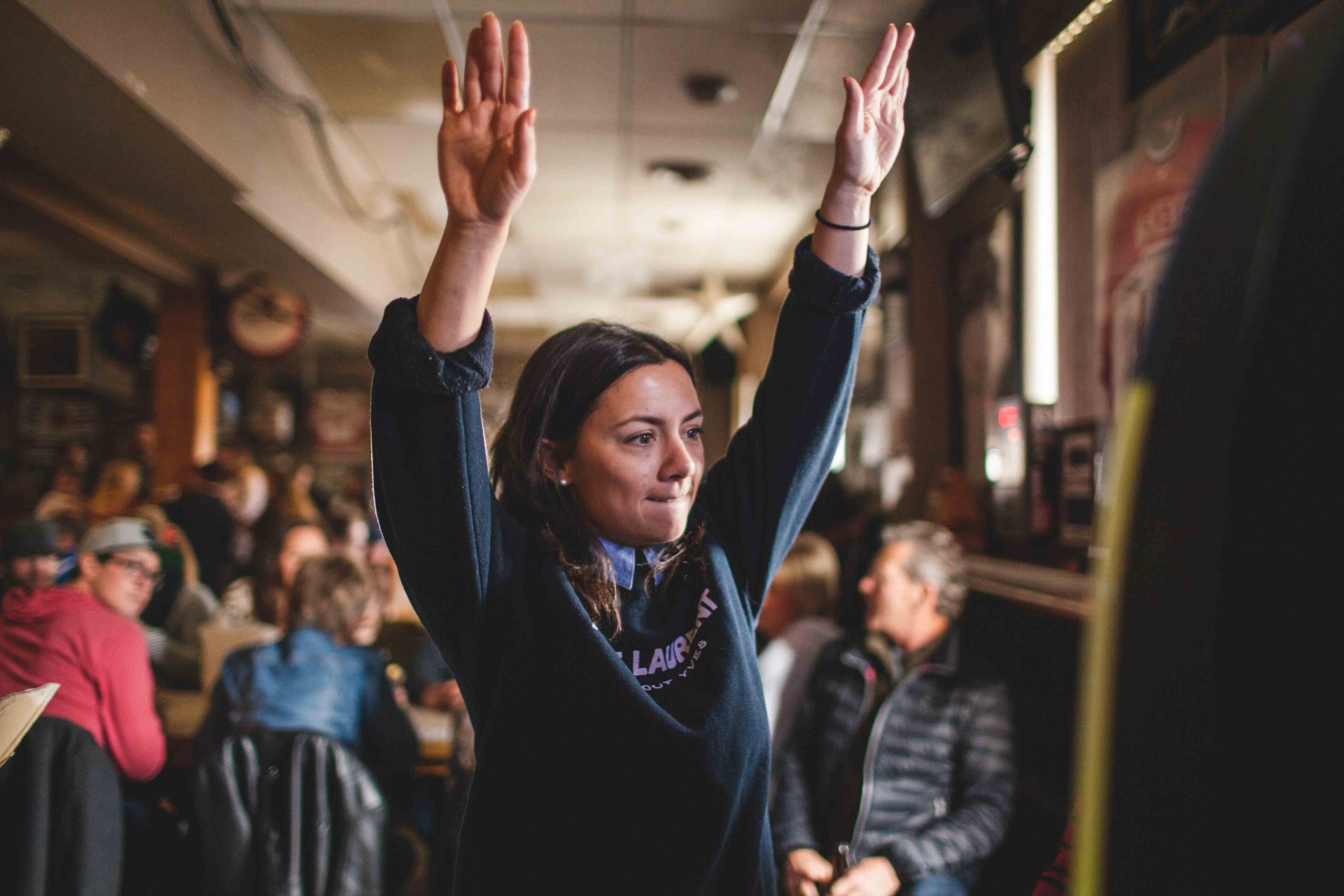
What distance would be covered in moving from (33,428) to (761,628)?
512 cm

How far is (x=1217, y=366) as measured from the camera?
333mm

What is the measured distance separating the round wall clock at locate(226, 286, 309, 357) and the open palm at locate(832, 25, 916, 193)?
5216 millimetres

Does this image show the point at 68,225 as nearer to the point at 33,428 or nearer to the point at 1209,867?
the point at 33,428

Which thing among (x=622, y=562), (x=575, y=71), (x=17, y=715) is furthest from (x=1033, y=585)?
(x=575, y=71)

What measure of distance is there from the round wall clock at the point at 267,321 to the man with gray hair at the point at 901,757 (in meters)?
4.45

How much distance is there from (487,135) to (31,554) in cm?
233

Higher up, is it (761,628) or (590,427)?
(590,427)

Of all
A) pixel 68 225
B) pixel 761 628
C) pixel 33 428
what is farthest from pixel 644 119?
pixel 33 428

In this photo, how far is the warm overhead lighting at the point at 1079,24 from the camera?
1.92 meters

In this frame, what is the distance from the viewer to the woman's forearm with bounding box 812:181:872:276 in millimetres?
877

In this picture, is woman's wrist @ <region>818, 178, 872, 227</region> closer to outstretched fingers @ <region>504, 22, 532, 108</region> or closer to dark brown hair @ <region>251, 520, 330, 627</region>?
outstretched fingers @ <region>504, 22, 532, 108</region>

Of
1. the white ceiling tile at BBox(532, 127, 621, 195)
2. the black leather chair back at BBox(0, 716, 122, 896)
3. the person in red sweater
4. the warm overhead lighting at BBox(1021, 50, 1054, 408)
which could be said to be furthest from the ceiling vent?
the black leather chair back at BBox(0, 716, 122, 896)

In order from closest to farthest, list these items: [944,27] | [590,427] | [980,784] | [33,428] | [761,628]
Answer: [590,427]
[980,784]
[944,27]
[761,628]
[33,428]

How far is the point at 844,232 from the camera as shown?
888mm
